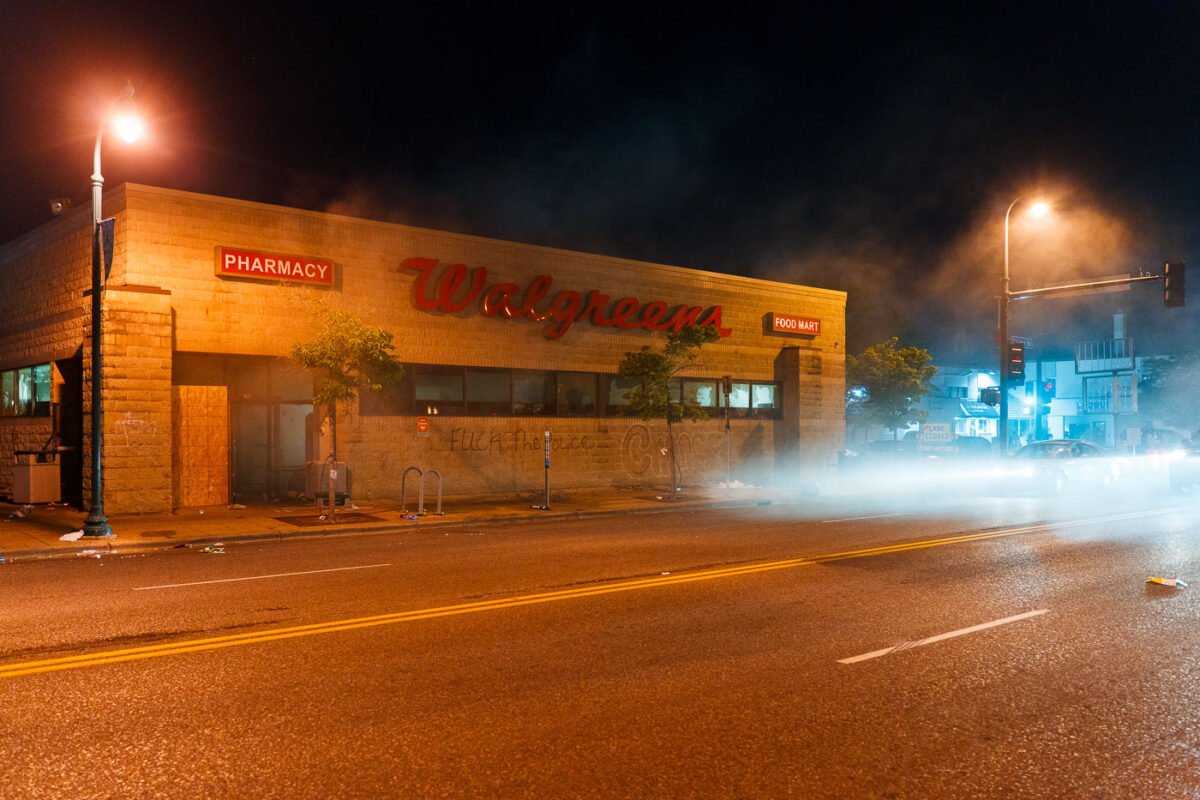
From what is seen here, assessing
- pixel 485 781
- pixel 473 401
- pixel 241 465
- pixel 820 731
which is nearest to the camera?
pixel 485 781

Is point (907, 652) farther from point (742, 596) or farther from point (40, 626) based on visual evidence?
point (40, 626)

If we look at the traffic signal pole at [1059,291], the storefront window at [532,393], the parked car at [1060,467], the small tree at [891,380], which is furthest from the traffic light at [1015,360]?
the storefront window at [532,393]

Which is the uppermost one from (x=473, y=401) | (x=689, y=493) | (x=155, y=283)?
(x=155, y=283)

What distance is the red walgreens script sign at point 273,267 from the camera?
59.2 ft

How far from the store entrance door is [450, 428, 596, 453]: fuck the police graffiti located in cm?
371

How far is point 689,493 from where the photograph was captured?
918 inches

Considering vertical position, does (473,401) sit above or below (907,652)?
above

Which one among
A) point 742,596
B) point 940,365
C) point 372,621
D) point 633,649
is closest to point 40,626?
point 372,621

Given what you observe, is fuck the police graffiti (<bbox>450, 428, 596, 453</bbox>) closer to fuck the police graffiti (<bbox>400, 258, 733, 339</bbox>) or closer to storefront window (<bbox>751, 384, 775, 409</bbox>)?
fuck the police graffiti (<bbox>400, 258, 733, 339</bbox>)

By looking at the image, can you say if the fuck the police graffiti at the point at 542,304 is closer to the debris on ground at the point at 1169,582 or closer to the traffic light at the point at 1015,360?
the traffic light at the point at 1015,360

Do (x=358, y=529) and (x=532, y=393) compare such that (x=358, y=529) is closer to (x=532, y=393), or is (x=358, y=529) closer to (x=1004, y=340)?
(x=532, y=393)

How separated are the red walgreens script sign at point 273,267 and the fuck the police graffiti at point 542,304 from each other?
2.01m

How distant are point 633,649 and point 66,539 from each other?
1099cm

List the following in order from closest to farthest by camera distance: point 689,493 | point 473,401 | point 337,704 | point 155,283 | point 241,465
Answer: point 337,704
point 155,283
point 241,465
point 473,401
point 689,493
